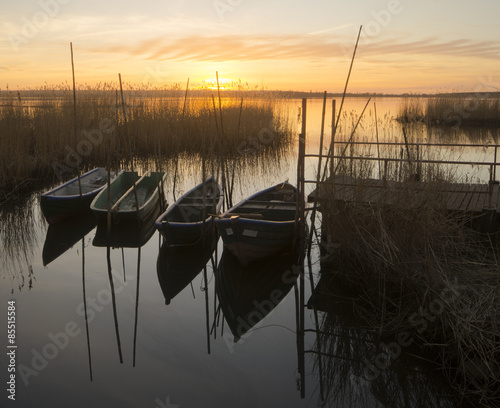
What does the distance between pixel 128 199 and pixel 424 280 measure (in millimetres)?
5886

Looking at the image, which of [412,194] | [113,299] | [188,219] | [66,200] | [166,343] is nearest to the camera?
[166,343]

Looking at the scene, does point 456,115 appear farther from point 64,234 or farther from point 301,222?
point 64,234

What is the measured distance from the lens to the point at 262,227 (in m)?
5.79

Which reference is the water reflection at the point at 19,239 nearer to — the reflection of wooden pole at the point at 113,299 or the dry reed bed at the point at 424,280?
the reflection of wooden pole at the point at 113,299

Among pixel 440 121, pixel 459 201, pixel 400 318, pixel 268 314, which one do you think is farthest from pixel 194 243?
pixel 440 121

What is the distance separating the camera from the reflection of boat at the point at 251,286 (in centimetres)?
501

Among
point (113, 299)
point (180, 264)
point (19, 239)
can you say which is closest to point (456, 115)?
point (180, 264)

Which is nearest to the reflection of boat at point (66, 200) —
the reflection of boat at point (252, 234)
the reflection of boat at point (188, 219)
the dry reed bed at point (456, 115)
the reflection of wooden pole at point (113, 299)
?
the reflection of wooden pole at point (113, 299)

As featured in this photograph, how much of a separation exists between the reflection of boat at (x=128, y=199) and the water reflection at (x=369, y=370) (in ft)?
12.3

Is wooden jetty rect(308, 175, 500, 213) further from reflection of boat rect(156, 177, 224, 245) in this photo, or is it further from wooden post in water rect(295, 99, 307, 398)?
reflection of boat rect(156, 177, 224, 245)

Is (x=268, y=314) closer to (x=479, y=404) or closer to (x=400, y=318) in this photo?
(x=400, y=318)

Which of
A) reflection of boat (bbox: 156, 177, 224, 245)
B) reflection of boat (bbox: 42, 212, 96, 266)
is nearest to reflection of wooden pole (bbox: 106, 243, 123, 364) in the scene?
reflection of boat (bbox: 42, 212, 96, 266)

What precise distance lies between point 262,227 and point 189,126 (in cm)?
1006

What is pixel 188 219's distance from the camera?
7.11 metres
